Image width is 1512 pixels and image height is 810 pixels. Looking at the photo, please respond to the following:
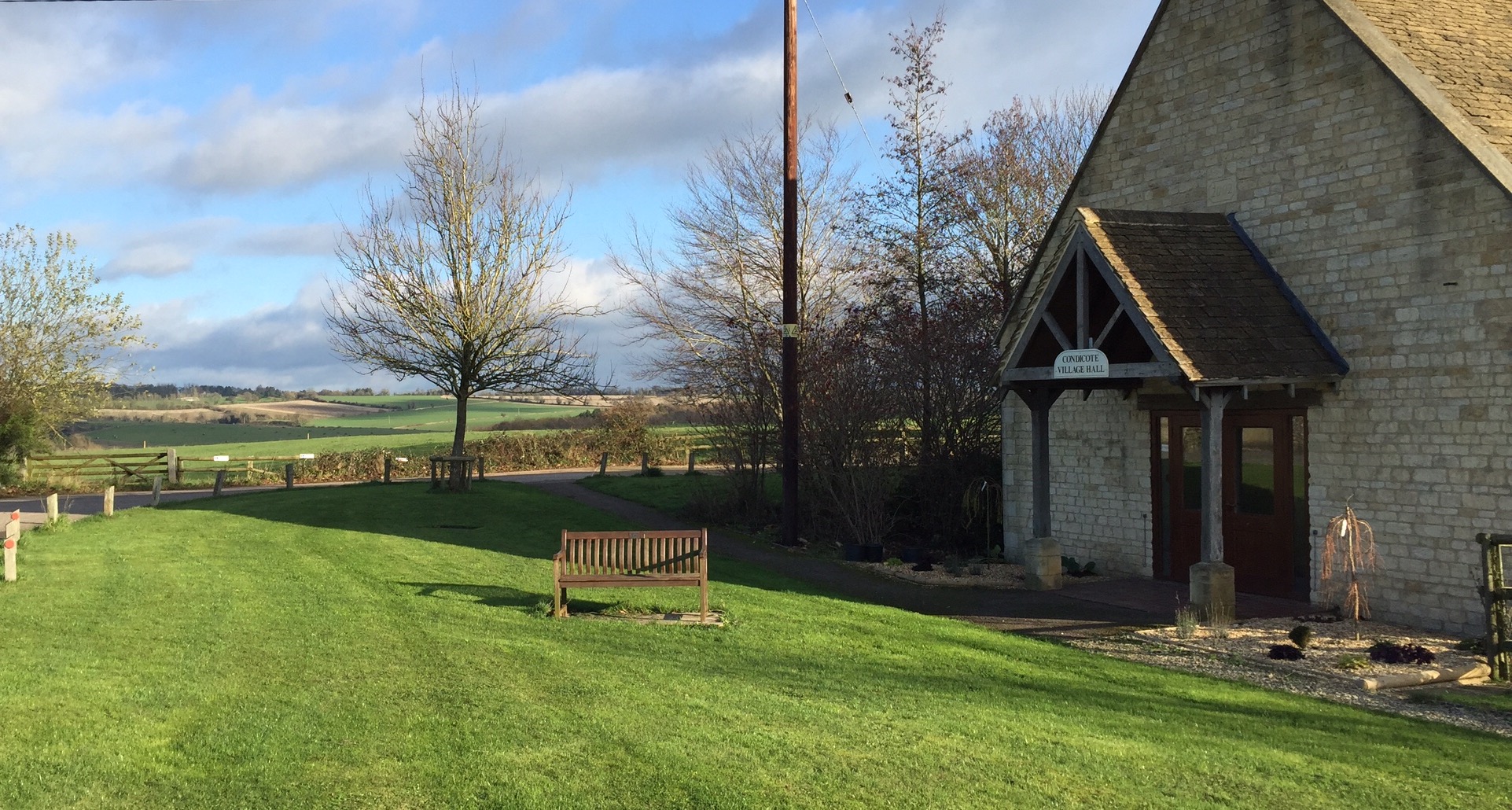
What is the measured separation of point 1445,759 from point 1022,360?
8.26m

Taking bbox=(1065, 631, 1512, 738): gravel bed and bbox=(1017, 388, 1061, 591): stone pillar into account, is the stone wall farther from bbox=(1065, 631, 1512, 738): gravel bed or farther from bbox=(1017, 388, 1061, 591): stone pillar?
bbox=(1065, 631, 1512, 738): gravel bed

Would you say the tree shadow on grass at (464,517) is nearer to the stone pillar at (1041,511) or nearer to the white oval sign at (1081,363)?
the stone pillar at (1041,511)

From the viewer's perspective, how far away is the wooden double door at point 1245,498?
45.2 feet

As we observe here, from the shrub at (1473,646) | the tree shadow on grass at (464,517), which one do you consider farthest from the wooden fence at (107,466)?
the shrub at (1473,646)

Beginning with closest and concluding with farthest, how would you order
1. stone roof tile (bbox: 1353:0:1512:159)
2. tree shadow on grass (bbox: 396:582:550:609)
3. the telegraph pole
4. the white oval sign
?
stone roof tile (bbox: 1353:0:1512:159) < tree shadow on grass (bbox: 396:582:550:609) < the white oval sign < the telegraph pole

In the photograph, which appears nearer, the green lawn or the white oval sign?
the green lawn

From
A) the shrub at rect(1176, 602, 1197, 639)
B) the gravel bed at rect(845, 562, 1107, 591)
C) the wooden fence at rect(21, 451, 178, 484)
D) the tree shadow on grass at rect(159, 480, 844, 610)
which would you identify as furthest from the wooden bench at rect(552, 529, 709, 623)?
the wooden fence at rect(21, 451, 178, 484)

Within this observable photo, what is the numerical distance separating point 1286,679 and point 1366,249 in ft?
18.3

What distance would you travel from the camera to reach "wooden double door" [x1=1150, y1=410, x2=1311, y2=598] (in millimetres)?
13789

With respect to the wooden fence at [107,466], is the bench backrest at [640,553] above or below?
below

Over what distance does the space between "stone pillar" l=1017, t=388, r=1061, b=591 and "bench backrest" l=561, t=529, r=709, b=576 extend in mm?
4927

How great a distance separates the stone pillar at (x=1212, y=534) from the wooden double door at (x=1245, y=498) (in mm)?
1356

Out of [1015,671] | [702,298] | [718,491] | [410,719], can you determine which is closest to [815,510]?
[718,491]

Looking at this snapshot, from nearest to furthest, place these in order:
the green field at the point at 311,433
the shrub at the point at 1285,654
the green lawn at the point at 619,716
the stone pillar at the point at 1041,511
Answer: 1. the green lawn at the point at 619,716
2. the shrub at the point at 1285,654
3. the stone pillar at the point at 1041,511
4. the green field at the point at 311,433
